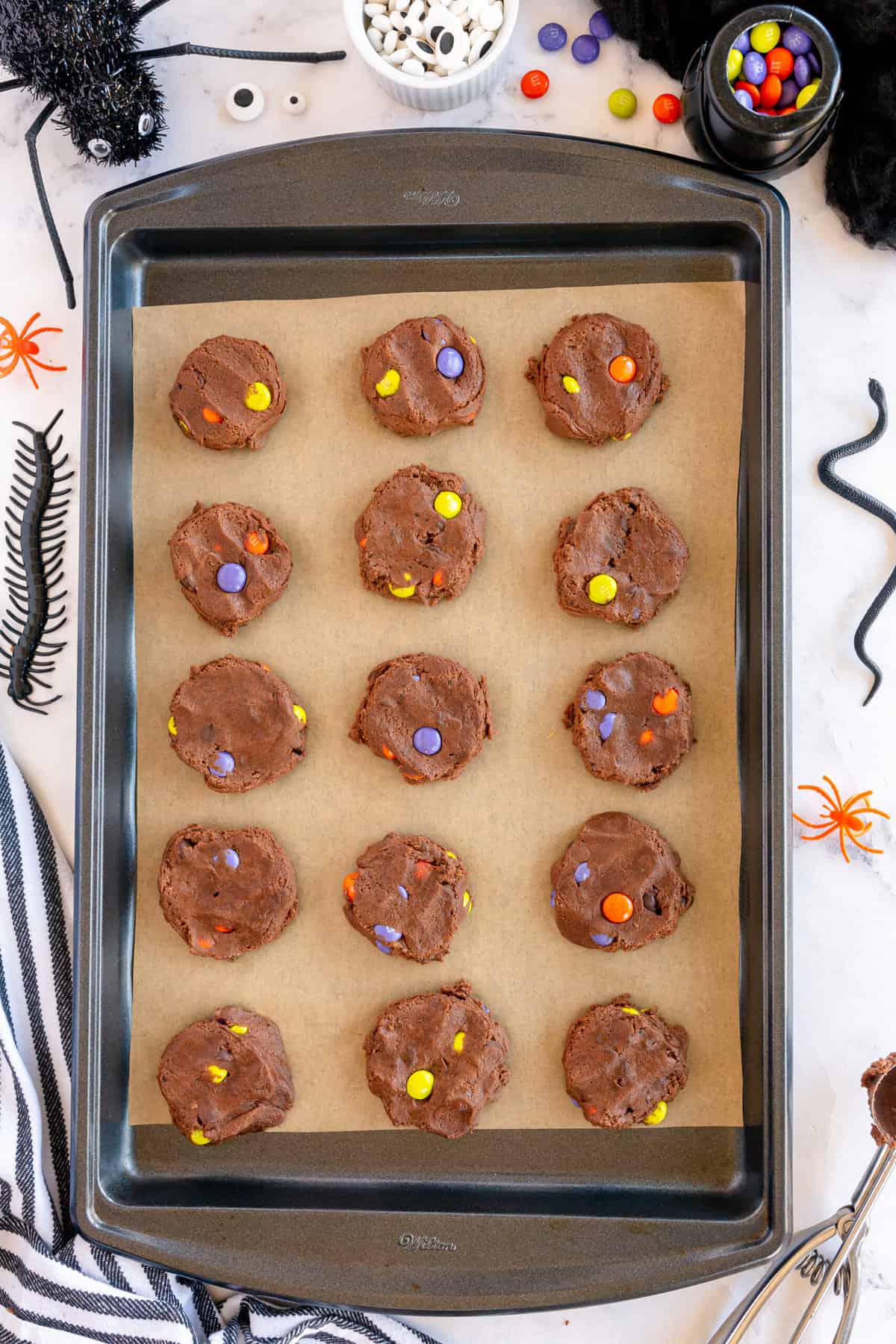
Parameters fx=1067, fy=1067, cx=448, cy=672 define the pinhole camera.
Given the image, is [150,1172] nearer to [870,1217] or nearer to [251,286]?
[870,1217]

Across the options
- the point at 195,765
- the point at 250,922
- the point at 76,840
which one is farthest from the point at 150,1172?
the point at 195,765

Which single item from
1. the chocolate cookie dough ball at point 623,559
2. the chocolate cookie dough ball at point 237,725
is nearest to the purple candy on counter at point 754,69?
the chocolate cookie dough ball at point 623,559

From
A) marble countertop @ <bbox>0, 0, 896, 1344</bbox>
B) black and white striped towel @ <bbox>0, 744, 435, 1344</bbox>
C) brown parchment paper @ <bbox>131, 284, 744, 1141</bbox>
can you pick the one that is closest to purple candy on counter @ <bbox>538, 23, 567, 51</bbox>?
marble countertop @ <bbox>0, 0, 896, 1344</bbox>

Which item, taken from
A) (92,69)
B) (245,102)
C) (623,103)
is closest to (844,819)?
(623,103)

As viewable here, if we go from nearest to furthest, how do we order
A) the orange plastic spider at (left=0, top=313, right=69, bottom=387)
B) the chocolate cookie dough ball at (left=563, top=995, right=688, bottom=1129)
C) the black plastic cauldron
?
the black plastic cauldron, the chocolate cookie dough ball at (left=563, top=995, right=688, bottom=1129), the orange plastic spider at (left=0, top=313, right=69, bottom=387)

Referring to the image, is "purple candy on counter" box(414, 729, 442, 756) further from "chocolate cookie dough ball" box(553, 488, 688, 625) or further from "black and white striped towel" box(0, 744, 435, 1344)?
"black and white striped towel" box(0, 744, 435, 1344)

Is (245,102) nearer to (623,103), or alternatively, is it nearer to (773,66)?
(623,103)
